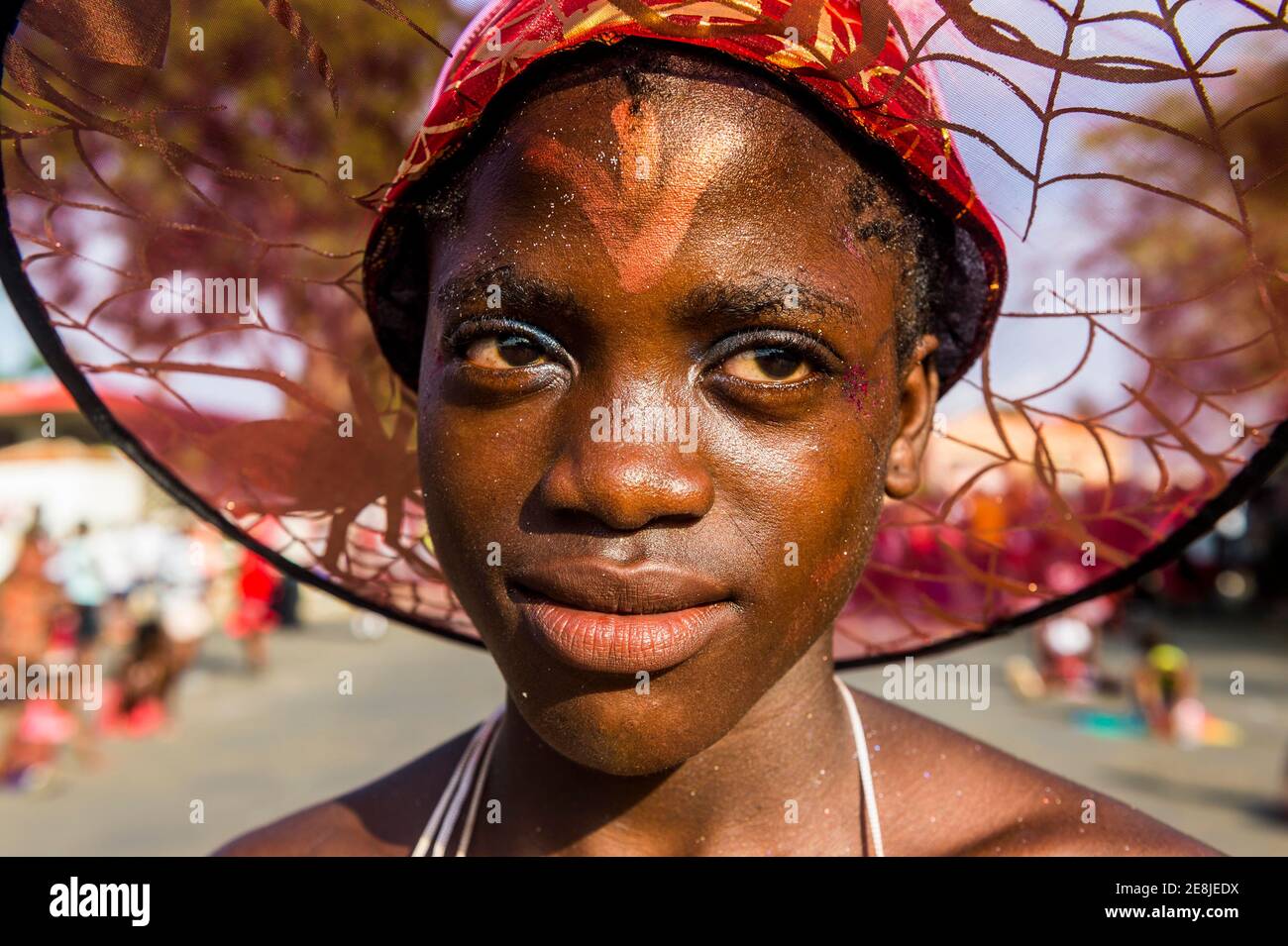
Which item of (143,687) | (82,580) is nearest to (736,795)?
(143,687)

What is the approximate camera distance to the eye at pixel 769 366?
51.4 inches

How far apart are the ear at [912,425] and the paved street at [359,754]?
12.6 ft

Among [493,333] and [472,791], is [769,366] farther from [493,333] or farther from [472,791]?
[472,791]

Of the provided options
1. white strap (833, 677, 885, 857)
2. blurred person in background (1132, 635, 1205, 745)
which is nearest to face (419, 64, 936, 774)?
white strap (833, 677, 885, 857)

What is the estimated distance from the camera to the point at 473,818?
173 centimetres

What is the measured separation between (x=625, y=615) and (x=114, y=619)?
40.3 feet

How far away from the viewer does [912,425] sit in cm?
160

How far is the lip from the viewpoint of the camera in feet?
4.11

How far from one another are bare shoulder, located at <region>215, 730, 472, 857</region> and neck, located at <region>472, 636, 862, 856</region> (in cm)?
26

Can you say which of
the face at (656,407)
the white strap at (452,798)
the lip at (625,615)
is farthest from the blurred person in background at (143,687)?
the lip at (625,615)

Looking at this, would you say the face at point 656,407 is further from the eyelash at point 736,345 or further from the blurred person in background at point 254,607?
the blurred person in background at point 254,607
